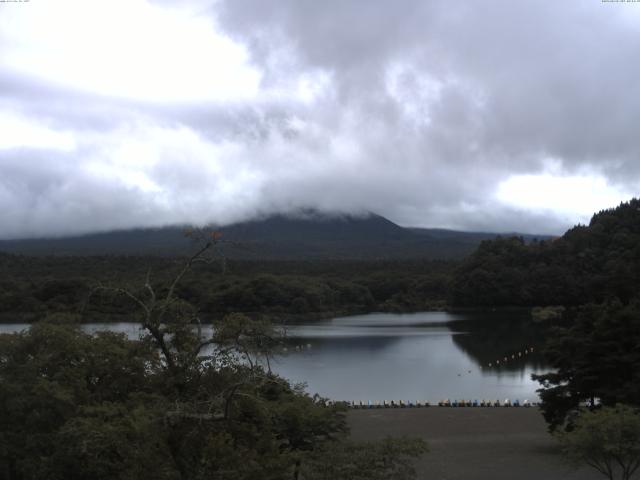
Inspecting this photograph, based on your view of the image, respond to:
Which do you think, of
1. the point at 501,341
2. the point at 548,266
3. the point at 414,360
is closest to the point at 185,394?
the point at 414,360

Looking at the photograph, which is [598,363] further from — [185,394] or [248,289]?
[248,289]

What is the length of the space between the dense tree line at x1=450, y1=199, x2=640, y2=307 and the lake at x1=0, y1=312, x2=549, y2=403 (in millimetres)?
11360

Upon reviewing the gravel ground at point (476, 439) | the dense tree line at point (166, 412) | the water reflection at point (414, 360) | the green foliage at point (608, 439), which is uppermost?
the dense tree line at point (166, 412)

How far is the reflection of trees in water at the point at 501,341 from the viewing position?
41.0 meters

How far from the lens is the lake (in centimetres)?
3219

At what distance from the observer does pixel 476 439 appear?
20.4m

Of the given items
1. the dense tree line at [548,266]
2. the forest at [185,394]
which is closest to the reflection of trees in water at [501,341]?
the dense tree line at [548,266]

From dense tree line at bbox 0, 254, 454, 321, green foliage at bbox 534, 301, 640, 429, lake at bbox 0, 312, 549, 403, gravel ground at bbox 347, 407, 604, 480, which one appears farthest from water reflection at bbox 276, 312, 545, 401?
dense tree line at bbox 0, 254, 454, 321

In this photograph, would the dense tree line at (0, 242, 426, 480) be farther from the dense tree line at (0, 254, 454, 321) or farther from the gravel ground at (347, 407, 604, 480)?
the dense tree line at (0, 254, 454, 321)

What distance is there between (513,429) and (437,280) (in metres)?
67.0

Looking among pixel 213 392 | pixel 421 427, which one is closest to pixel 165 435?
pixel 213 392

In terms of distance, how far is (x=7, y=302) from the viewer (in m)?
65.1

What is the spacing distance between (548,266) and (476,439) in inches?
2513

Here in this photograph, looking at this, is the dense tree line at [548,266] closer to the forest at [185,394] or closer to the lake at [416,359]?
the lake at [416,359]
